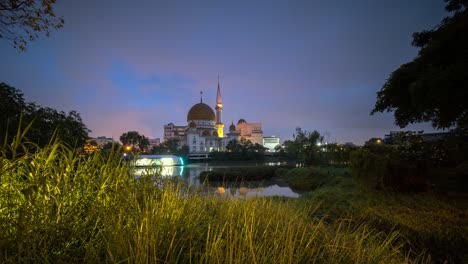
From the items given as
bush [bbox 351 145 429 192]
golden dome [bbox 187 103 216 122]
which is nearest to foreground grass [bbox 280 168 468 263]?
bush [bbox 351 145 429 192]

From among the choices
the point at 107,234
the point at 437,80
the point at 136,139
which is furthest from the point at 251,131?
the point at 107,234

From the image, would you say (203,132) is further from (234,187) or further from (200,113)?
(234,187)

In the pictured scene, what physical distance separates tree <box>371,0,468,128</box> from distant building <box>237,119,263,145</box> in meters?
99.6

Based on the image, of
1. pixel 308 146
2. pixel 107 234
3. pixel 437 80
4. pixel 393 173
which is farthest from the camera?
pixel 308 146

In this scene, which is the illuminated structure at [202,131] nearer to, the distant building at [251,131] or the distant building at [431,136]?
the distant building at [251,131]

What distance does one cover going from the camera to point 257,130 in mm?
115938

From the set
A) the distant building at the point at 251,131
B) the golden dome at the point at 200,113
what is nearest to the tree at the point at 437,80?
the golden dome at the point at 200,113

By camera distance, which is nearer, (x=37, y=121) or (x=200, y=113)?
(x=37, y=121)

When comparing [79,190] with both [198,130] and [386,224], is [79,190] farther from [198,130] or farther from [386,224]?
[198,130]

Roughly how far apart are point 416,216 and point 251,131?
110 meters

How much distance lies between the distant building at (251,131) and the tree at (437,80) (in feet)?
327

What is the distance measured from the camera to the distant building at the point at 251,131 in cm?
11381

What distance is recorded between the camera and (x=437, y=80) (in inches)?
324

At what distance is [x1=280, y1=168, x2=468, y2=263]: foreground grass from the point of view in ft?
15.2
